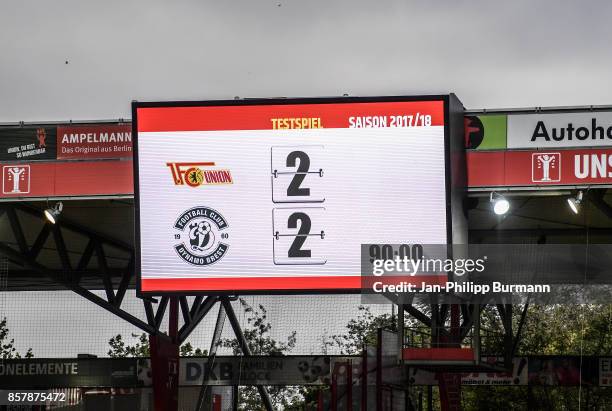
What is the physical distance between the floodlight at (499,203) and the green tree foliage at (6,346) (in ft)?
42.8

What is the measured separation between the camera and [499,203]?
19.9m

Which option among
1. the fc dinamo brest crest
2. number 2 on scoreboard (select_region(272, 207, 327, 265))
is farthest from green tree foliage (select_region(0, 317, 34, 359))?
number 2 on scoreboard (select_region(272, 207, 327, 265))

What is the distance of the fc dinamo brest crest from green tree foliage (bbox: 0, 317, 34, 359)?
1017 centimetres

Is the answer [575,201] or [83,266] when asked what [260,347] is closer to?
[83,266]

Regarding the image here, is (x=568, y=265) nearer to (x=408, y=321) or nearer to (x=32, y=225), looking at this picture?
(x=408, y=321)

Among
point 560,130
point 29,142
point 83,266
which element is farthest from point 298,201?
point 83,266

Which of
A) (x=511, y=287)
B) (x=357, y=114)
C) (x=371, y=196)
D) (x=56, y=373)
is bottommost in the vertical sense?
(x=56, y=373)

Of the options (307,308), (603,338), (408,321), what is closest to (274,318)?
(307,308)

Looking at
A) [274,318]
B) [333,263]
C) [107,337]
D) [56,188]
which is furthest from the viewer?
[107,337]

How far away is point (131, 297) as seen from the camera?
3009 cm

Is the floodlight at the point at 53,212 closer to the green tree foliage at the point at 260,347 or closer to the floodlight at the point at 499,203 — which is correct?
the green tree foliage at the point at 260,347

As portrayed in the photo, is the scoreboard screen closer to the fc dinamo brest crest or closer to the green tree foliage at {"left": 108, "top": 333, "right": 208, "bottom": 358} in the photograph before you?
the fc dinamo brest crest

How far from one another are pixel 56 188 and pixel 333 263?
479cm

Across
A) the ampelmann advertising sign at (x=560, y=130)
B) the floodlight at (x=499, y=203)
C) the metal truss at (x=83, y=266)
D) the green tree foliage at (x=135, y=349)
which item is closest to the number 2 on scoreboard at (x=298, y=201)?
the metal truss at (x=83, y=266)
